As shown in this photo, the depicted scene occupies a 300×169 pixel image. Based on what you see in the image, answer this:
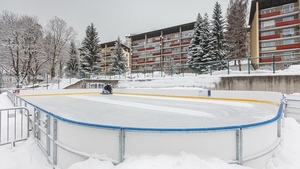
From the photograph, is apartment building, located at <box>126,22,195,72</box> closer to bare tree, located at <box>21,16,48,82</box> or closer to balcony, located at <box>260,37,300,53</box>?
balcony, located at <box>260,37,300,53</box>

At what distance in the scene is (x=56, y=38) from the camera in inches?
1272

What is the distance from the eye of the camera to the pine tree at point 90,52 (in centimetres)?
3322

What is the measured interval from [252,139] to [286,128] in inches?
102

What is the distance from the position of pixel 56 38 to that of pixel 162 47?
25642mm

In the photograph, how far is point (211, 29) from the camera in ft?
A: 86.2

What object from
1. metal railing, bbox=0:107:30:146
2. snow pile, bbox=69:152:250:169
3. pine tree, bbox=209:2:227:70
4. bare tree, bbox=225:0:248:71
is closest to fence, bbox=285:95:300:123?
snow pile, bbox=69:152:250:169

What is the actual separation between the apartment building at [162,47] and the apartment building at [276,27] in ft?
47.6

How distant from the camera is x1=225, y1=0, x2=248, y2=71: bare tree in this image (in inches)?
992

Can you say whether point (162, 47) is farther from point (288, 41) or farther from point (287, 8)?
point (288, 41)

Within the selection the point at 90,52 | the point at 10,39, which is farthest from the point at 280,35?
the point at 10,39

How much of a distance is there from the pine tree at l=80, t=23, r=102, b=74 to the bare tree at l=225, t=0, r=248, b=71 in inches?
842

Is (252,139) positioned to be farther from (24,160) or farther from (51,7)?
(51,7)

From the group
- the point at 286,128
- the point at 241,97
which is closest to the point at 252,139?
the point at 286,128

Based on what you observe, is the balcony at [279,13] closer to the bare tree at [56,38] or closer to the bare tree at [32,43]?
the bare tree at [56,38]
